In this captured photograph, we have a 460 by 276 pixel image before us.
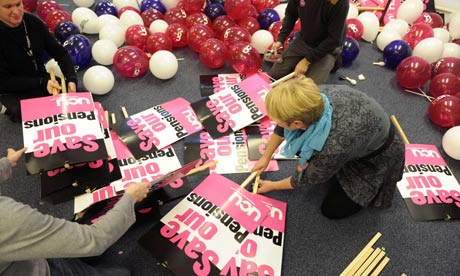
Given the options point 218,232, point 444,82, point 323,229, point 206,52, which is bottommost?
point 323,229

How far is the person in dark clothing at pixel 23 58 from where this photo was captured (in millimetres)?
1688

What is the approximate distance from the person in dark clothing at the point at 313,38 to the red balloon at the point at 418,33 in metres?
0.92

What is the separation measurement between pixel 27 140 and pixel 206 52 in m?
1.35

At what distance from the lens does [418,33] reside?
275 centimetres

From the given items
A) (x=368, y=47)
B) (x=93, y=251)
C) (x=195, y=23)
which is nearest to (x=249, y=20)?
(x=195, y=23)

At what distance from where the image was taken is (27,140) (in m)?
1.61

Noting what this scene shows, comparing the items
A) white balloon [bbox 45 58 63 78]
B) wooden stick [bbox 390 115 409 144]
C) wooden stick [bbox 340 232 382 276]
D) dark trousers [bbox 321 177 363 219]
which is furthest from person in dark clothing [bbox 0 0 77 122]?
wooden stick [bbox 390 115 409 144]

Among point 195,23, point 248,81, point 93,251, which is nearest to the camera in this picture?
point 93,251

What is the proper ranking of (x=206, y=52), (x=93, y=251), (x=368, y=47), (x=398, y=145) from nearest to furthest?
1. (x=93, y=251)
2. (x=398, y=145)
3. (x=206, y=52)
4. (x=368, y=47)

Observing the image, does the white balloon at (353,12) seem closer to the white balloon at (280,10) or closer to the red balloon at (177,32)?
the white balloon at (280,10)

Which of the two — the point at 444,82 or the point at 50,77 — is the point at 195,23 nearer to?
the point at 50,77

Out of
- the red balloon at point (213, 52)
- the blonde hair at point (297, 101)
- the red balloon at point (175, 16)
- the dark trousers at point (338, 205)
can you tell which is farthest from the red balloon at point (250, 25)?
the blonde hair at point (297, 101)

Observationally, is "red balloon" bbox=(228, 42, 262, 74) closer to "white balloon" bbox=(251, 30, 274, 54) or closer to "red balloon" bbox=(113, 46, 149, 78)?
"white balloon" bbox=(251, 30, 274, 54)

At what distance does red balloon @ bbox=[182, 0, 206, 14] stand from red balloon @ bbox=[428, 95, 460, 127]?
6.60 ft
